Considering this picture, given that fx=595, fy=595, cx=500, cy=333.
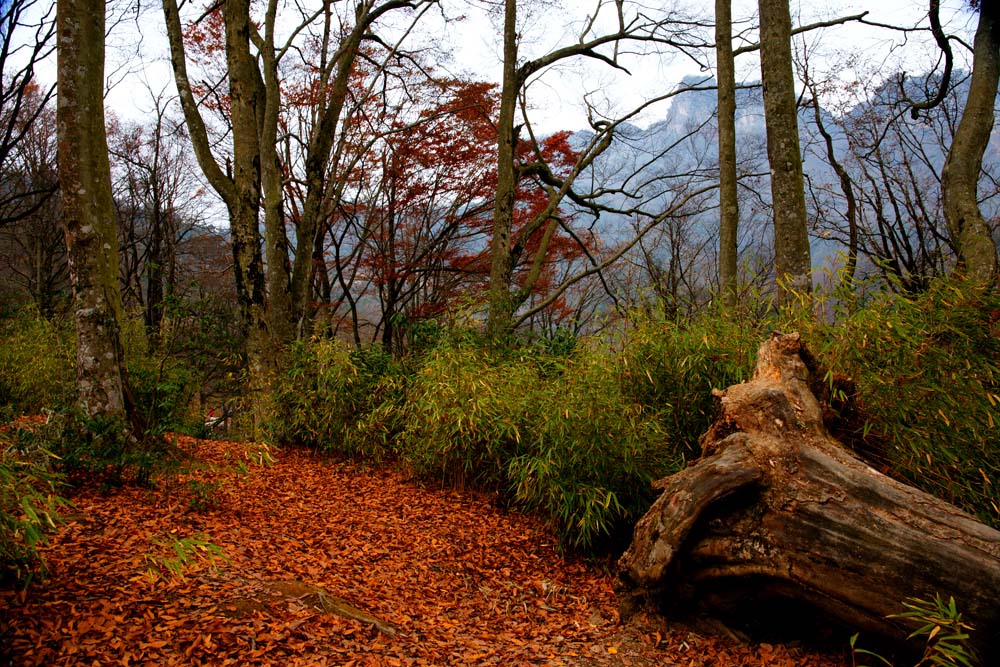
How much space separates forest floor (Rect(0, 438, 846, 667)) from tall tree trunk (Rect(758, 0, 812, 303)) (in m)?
2.47

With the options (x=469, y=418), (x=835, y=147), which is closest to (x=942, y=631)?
(x=469, y=418)

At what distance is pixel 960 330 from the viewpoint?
2879 millimetres

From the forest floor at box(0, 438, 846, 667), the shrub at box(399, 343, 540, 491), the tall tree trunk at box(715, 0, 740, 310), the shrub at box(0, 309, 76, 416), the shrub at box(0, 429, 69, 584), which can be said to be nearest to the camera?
the shrub at box(0, 429, 69, 584)

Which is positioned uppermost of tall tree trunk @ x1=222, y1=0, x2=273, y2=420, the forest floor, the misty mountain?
the misty mountain

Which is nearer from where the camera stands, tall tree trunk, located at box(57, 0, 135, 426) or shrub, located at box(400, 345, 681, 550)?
tall tree trunk, located at box(57, 0, 135, 426)

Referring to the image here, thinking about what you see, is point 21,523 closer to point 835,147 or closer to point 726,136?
point 726,136

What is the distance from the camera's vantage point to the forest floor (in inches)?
76.9

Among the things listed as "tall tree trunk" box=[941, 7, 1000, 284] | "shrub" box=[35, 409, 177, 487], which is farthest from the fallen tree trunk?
"tall tree trunk" box=[941, 7, 1000, 284]

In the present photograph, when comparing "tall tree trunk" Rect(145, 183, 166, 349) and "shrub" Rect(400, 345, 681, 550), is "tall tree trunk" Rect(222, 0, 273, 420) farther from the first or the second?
"tall tree trunk" Rect(145, 183, 166, 349)

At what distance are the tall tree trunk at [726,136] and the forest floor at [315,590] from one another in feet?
11.5

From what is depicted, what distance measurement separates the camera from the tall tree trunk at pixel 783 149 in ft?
13.7

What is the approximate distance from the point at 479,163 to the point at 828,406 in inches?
329

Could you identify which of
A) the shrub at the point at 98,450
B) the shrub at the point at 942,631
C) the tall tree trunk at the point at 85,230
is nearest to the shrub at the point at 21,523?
the shrub at the point at 98,450

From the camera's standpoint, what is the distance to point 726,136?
611 centimetres
